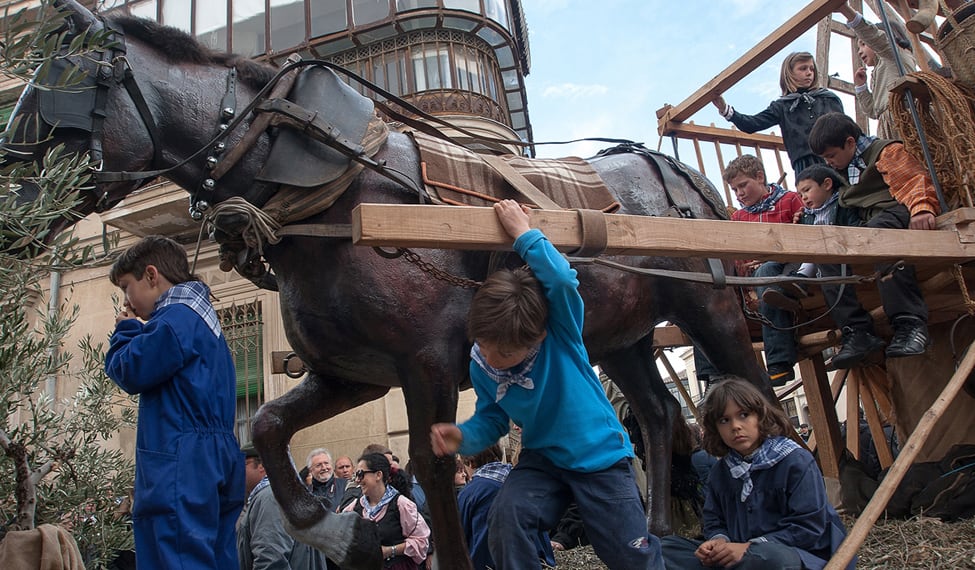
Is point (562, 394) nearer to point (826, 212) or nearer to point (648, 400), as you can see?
point (648, 400)

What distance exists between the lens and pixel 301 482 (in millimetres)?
3354

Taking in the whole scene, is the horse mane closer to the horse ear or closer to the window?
the horse ear

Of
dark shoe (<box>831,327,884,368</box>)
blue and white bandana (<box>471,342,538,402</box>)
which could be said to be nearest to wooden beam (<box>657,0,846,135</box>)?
dark shoe (<box>831,327,884,368</box>)

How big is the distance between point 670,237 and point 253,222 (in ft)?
5.04

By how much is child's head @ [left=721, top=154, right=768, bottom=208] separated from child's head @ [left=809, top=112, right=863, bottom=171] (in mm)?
897

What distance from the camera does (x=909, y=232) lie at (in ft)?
11.9

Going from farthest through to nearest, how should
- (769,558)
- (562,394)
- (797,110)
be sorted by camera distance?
1. (797,110)
2. (769,558)
3. (562,394)

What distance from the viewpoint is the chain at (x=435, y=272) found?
9.10 feet

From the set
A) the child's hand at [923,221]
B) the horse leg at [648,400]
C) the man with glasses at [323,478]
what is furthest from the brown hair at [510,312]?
the man with glasses at [323,478]

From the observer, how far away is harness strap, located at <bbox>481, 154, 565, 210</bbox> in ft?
10.6

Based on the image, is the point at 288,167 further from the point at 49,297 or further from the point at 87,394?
the point at 49,297

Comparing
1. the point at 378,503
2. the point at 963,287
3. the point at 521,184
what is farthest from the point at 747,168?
the point at 378,503

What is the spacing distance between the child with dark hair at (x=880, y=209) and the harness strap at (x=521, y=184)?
1836 mm

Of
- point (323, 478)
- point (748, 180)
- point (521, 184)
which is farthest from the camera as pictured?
point (323, 478)
